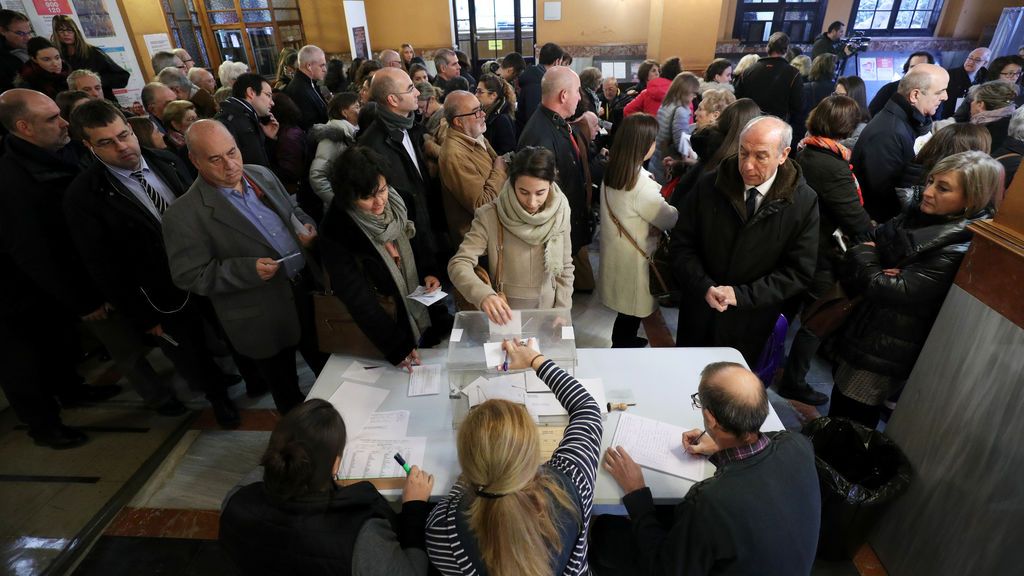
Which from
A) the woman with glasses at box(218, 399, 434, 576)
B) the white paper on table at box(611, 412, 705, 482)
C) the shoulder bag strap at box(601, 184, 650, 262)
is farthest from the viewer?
the shoulder bag strap at box(601, 184, 650, 262)

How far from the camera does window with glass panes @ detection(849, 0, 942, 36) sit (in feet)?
32.0

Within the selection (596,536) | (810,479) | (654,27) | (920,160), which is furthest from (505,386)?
(654,27)

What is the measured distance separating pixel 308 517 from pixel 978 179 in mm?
2651

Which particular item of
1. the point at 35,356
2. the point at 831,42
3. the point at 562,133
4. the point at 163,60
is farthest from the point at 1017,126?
the point at 163,60

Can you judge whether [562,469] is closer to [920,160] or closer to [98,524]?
[98,524]

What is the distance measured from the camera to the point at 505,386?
187 cm

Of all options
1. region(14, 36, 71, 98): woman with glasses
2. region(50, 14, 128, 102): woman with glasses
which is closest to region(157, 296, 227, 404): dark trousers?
region(14, 36, 71, 98): woman with glasses

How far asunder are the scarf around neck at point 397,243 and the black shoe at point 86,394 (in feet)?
7.93

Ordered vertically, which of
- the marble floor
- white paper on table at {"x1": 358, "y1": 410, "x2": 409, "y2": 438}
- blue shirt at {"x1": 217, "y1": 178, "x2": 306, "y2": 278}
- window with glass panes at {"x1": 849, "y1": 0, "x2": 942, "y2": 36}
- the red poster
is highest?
the red poster

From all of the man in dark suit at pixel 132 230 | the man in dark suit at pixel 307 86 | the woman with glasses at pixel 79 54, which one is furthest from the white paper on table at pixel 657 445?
the woman with glasses at pixel 79 54

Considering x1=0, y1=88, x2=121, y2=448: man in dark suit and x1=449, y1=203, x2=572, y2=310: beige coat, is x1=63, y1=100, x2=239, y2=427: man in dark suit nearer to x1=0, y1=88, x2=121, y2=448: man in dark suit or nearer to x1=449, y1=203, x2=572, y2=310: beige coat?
x1=0, y1=88, x2=121, y2=448: man in dark suit

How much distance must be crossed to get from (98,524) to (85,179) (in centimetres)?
167

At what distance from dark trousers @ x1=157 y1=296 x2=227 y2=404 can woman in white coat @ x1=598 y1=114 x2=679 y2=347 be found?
7.73 ft

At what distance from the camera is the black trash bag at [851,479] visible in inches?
74.6
